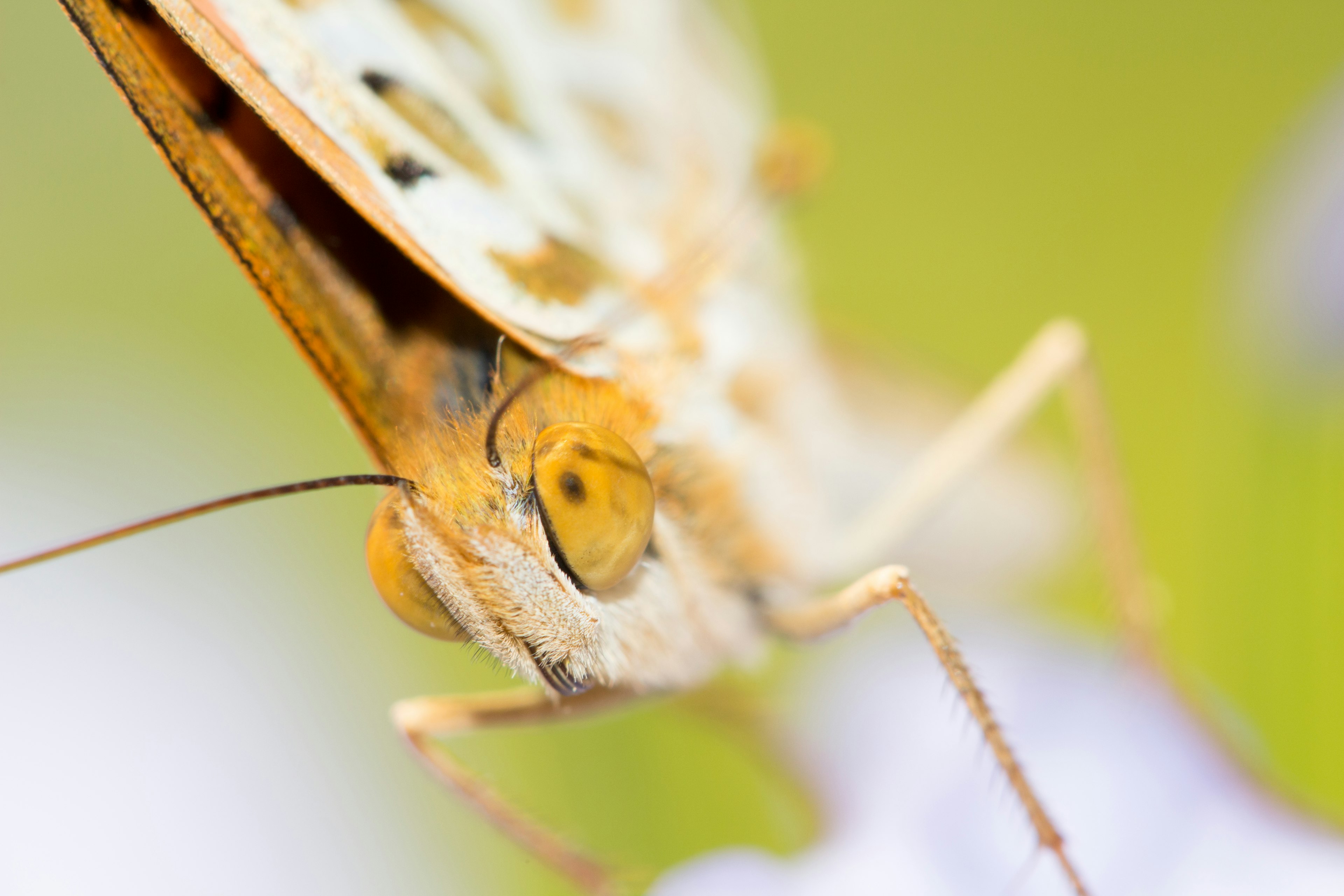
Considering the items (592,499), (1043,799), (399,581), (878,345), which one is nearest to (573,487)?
(592,499)

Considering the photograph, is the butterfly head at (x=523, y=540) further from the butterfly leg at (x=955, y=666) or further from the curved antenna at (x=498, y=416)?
the butterfly leg at (x=955, y=666)

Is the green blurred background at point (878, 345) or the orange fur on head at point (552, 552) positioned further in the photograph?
the green blurred background at point (878, 345)

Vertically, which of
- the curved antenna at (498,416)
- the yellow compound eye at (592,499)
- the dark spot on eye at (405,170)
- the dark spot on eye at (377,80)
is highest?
the dark spot on eye at (377,80)

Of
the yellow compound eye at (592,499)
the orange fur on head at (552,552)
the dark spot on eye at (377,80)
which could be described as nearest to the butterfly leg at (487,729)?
the orange fur on head at (552,552)

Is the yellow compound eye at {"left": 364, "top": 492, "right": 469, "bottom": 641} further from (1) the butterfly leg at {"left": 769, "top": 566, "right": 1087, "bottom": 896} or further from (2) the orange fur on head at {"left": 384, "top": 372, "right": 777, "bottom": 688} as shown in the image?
(1) the butterfly leg at {"left": 769, "top": 566, "right": 1087, "bottom": 896}

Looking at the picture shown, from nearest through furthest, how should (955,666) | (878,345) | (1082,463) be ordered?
(955,666) → (1082,463) → (878,345)

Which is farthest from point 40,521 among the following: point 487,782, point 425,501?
point 425,501

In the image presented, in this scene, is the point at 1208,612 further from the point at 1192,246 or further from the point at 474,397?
the point at 1192,246

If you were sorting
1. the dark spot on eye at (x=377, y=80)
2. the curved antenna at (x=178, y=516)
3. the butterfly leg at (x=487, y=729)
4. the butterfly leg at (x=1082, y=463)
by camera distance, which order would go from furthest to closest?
1. the butterfly leg at (x=1082, y=463)
2. the butterfly leg at (x=487, y=729)
3. the dark spot on eye at (x=377, y=80)
4. the curved antenna at (x=178, y=516)

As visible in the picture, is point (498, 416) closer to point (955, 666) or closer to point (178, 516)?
point (178, 516)
